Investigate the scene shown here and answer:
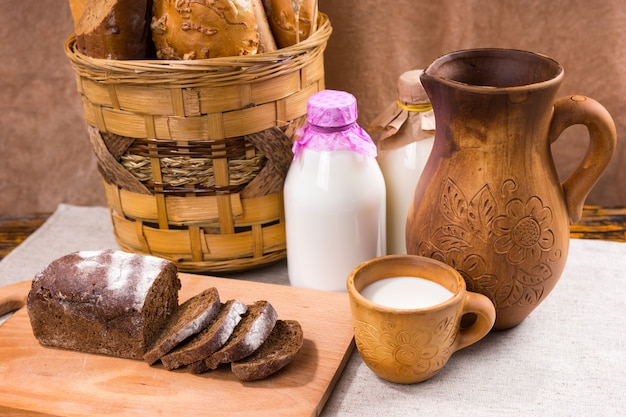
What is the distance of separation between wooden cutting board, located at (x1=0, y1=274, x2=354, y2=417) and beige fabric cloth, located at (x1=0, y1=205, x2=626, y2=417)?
43mm

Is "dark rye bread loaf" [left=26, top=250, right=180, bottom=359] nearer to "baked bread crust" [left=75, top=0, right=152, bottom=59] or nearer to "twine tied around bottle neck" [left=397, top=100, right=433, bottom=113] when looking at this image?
"baked bread crust" [left=75, top=0, right=152, bottom=59]

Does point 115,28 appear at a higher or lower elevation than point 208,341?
higher

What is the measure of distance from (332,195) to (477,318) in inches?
12.2

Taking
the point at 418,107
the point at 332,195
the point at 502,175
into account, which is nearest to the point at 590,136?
the point at 502,175

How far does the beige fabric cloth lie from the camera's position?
3.45 ft

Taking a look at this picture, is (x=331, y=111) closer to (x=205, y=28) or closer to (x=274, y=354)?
(x=205, y=28)

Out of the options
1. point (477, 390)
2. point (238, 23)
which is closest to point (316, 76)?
point (238, 23)

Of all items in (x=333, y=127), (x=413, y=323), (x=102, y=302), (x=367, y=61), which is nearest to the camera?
(x=413, y=323)

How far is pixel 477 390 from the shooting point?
108cm

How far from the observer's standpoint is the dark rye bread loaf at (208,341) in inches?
42.6

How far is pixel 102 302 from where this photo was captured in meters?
1.12

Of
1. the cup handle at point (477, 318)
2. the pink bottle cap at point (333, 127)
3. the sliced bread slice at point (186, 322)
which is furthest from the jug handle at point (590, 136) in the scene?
the sliced bread slice at point (186, 322)

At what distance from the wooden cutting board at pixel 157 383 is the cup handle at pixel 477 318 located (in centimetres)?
18

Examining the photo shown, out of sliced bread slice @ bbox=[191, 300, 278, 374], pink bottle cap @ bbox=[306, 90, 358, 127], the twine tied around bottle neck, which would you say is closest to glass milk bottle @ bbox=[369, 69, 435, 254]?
the twine tied around bottle neck
